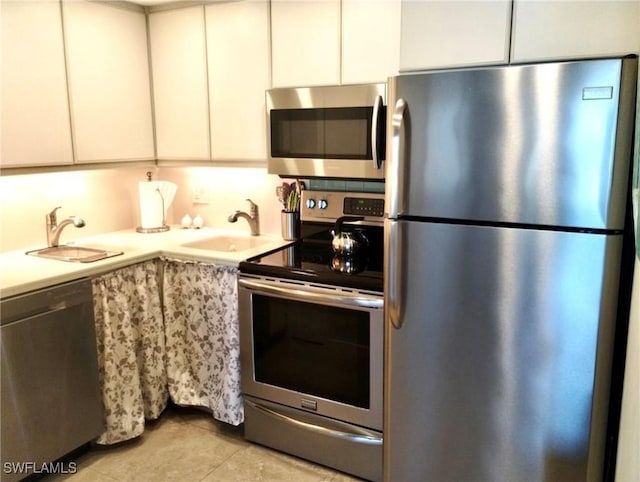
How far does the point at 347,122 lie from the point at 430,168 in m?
0.64

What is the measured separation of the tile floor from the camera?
7.08 ft

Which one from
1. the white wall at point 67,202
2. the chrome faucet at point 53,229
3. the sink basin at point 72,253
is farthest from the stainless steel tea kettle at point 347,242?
the white wall at point 67,202

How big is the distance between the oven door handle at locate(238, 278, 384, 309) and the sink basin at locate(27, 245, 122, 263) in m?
0.69

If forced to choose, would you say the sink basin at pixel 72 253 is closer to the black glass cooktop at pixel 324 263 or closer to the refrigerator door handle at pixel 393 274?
the black glass cooktop at pixel 324 263

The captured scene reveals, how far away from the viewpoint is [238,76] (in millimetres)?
2490

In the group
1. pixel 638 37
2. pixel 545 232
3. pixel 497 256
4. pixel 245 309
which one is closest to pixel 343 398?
pixel 245 309

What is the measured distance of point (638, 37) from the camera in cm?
148

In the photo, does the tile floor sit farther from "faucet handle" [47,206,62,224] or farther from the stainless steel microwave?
the stainless steel microwave

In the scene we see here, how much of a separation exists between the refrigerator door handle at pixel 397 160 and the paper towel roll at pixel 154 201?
5.43 ft

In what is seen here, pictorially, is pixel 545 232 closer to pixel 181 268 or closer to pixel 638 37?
pixel 638 37

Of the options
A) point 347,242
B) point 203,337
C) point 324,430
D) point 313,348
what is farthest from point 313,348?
point 203,337

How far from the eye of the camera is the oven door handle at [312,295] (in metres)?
1.93

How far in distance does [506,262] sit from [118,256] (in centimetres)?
167

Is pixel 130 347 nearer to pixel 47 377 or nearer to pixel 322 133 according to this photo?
pixel 47 377
